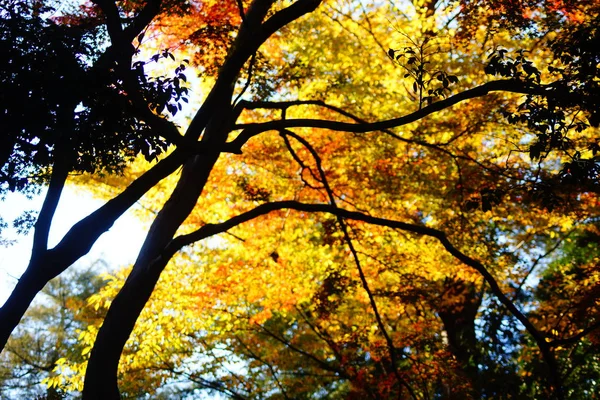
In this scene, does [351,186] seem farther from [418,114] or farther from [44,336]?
[44,336]

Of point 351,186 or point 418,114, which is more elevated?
point 351,186

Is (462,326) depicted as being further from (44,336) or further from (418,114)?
(44,336)

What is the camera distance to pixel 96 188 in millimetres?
10117

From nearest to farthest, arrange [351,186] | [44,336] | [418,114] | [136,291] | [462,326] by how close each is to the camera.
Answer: [418,114] → [136,291] → [351,186] → [462,326] → [44,336]

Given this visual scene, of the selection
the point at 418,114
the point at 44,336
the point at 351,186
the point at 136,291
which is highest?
the point at 44,336

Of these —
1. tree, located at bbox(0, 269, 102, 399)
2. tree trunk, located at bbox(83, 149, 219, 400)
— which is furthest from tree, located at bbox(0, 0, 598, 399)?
tree, located at bbox(0, 269, 102, 399)

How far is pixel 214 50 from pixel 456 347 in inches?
327

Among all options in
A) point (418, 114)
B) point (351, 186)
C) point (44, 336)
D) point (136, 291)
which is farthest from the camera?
point (44, 336)

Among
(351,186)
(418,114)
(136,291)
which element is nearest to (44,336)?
(351,186)

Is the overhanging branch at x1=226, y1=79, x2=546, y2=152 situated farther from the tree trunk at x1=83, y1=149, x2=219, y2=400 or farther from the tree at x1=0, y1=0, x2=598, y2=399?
the tree trunk at x1=83, y1=149, x2=219, y2=400

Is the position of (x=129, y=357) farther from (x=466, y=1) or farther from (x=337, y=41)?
(x=466, y=1)

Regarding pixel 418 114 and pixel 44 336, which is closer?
pixel 418 114

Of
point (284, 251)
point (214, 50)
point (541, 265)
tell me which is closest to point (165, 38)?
point (214, 50)

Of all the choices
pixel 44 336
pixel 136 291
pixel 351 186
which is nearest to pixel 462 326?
pixel 351 186
